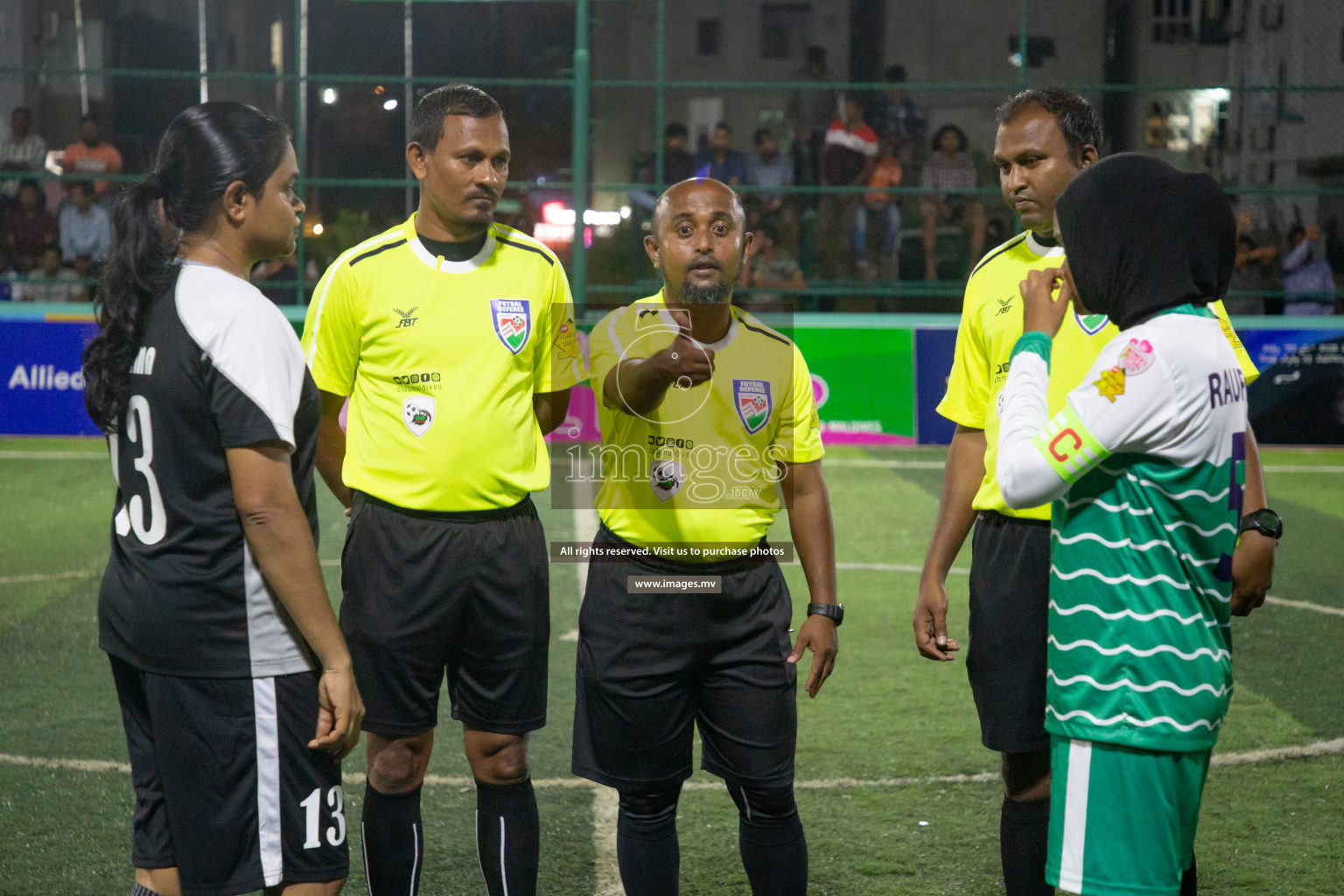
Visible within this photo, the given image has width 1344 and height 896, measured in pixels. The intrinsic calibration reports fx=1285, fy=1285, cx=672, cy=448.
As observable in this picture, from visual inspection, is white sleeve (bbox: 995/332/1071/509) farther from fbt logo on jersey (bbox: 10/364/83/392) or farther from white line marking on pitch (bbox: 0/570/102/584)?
fbt logo on jersey (bbox: 10/364/83/392)

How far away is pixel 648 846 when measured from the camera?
118 inches

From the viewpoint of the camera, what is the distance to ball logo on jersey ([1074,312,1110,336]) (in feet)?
9.65

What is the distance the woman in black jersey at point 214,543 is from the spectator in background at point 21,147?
13.0 m

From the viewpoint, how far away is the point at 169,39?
848 inches

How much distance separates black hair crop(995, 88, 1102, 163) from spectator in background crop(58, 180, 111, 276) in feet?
40.5

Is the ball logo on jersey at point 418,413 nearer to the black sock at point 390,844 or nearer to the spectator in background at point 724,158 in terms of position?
the black sock at point 390,844

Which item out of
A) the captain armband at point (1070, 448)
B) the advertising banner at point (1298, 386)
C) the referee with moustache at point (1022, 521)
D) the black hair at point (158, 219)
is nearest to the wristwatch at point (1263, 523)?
the referee with moustache at point (1022, 521)

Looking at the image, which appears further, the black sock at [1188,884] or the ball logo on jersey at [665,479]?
the ball logo on jersey at [665,479]

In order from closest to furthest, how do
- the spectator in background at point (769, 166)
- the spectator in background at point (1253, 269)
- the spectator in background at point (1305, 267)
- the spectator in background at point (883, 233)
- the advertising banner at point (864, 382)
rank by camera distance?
the advertising banner at point (864, 382) < the spectator in background at point (883, 233) < the spectator in background at point (1253, 269) < the spectator in background at point (1305, 267) < the spectator in background at point (769, 166)

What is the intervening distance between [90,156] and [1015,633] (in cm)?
1378

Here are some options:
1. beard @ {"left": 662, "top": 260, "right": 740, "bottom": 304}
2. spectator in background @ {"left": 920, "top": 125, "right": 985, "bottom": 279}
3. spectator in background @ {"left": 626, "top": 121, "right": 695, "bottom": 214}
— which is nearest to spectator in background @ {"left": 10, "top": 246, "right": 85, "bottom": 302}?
spectator in background @ {"left": 626, "top": 121, "right": 695, "bottom": 214}

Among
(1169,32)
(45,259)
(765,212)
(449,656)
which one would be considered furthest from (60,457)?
(1169,32)

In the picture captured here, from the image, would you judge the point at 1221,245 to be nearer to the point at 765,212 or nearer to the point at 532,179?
the point at 765,212

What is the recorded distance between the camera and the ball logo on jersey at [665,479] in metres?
3.03
